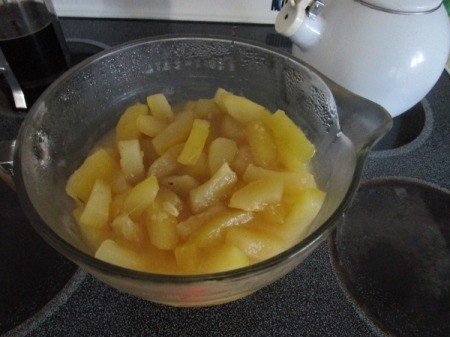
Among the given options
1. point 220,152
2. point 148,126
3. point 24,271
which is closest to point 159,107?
point 148,126

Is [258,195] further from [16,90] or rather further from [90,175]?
[16,90]

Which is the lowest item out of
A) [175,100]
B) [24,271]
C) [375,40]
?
[24,271]

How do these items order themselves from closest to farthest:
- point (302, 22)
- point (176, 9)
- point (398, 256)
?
point (398, 256) → point (302, 22) → point (176, 9)

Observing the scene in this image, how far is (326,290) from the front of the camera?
69cm

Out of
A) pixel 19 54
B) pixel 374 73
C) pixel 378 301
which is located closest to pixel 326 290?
pixel 378 301

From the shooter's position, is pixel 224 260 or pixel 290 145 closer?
pixel 224 260

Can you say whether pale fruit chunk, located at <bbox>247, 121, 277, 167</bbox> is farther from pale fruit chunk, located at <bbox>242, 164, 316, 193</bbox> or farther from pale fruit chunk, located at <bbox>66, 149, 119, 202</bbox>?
pale fruit chunk, located at <bbox>66, 149, 119, 202</bbox>

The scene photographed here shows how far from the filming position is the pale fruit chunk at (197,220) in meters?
0.59

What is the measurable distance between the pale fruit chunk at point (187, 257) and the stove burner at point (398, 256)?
29 centimetres

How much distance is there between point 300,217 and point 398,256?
0.85 ft

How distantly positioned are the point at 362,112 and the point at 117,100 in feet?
1.57

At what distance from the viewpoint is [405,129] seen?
3.27 ft

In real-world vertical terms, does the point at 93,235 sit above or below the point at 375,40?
below

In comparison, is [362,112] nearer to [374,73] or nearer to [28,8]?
[374,73]
